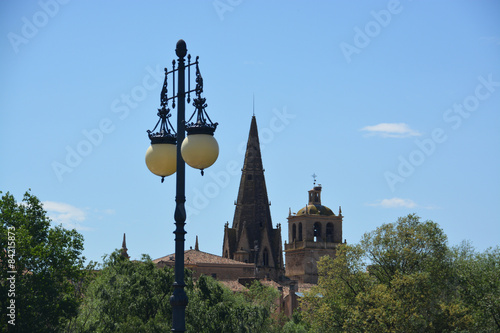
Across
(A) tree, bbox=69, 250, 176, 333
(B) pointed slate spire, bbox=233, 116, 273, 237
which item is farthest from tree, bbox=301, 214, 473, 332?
(B) pointed slate spire, bbox=233, 116, 273, 237

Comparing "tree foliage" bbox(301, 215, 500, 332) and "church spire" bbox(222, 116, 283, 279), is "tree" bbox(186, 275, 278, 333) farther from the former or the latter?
"church spire" bbox(222, 116, 283, 279)

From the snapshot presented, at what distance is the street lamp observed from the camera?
11.3 metres

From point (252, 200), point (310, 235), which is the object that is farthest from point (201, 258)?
point (310, 235)

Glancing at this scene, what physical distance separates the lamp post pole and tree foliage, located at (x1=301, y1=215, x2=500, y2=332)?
3041 centimetres

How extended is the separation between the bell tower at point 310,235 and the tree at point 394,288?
200 ft

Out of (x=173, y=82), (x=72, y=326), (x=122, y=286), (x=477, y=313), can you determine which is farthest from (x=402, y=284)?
(x=173, y=82)

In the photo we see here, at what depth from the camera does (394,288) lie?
4212 centimetres

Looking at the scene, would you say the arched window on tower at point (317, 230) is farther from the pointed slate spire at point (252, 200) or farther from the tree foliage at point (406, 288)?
the tree foliage at point (406, 288)

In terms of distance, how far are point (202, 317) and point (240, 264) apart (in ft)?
189

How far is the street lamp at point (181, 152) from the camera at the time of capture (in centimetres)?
1132

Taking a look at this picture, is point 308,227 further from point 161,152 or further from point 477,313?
point 161,152

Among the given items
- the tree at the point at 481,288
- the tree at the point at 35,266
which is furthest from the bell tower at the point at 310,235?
the tree at the point at 35,266

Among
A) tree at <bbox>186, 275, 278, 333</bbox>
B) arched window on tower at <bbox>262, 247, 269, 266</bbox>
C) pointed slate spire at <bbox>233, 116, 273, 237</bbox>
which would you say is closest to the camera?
tree at <bbox>186, 275, 278, 333</bbox>

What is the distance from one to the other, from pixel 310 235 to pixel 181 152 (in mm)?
102037
